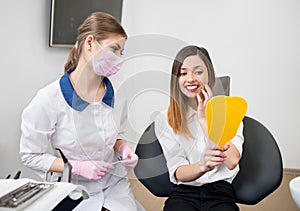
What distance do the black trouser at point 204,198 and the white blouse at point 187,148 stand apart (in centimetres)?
3

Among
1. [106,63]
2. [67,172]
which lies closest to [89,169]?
[67,172]

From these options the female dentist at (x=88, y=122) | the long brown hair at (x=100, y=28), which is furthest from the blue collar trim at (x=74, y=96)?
the long brown hair at (x=100, y=28)

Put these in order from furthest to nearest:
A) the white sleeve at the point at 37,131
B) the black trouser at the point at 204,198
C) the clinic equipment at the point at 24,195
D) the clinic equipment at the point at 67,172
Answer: the black trouser at the point at 204,198
the white sleeve at the point at 37,131
the clinic equipment at the point at 67,172
the clinic equipment at the point at 24,195

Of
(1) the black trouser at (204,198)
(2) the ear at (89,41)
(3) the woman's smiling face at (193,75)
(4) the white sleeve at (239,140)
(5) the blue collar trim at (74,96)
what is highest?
(2) the ear at (89,41)

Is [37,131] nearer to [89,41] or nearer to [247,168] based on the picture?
[89,41]

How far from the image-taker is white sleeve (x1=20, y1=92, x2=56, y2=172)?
1.28 m

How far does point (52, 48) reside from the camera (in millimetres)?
2357

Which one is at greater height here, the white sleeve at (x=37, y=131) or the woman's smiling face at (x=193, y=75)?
the woman's smiling face at (x=193, y=75)

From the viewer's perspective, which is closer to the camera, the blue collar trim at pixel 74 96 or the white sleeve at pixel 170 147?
the blue collar trim at pixel 74 96

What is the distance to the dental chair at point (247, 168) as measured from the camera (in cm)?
148

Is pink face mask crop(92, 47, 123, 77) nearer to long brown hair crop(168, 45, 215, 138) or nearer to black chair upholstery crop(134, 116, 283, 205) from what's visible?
long brown hair crop(168, 45, 215, 138)

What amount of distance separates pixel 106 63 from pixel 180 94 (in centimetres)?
28

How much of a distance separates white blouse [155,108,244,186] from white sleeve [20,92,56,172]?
1.33 feet

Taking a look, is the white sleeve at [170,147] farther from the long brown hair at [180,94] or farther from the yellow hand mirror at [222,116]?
the yellow hand mirror at [222,116]
